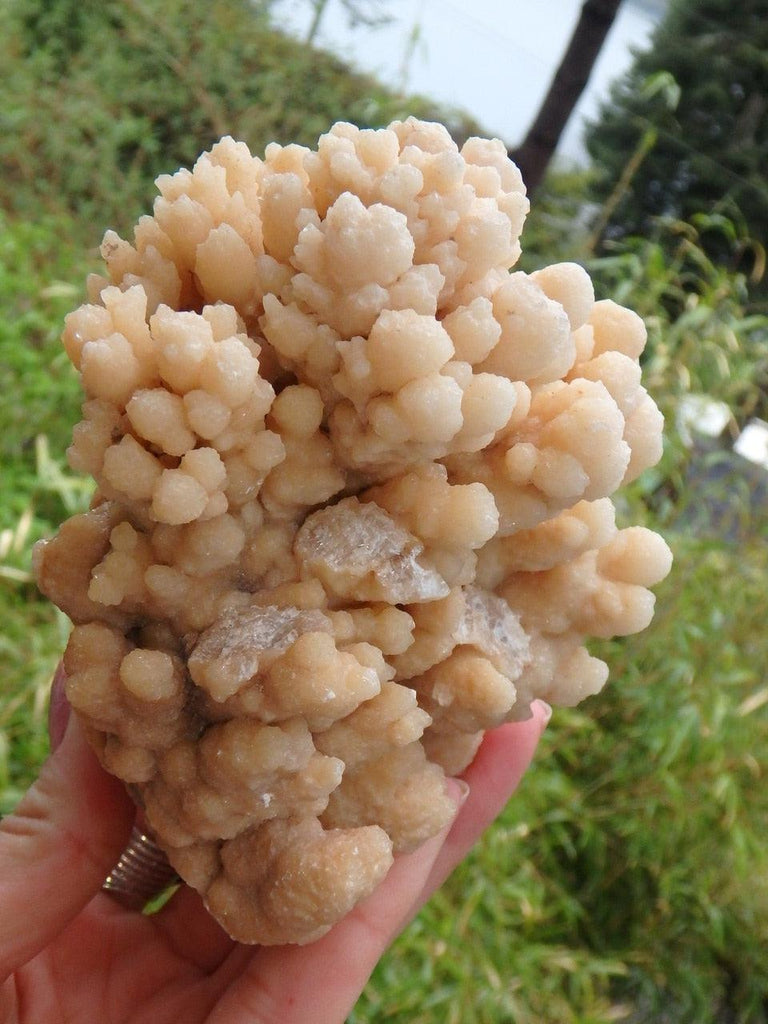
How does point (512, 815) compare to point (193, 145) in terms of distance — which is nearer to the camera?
point (512, 815)

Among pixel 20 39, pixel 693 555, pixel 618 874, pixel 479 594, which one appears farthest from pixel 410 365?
pixel 20 39

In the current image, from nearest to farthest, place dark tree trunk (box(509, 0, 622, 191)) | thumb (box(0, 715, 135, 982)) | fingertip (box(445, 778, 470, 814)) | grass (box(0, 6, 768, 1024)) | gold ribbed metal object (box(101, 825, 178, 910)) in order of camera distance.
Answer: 1. thumb (box(0, 715, 135, 982))
2. fingertip (box(445, 778, 470, 814))
3. gold ribbed metal object (box(101, 825, 178, 910))
4. grass (box(0, 6, 768, 1024))
5. dark tree trunk (box(509, 0, 622, 191))

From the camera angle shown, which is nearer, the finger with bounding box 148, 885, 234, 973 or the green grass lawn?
the finger with bounding box 148, 885, 234, 973

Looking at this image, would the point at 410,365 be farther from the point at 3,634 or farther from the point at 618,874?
the point at 618,874

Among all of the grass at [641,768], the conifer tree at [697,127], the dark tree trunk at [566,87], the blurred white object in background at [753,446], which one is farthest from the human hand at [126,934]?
the conifer tree at [697,127]

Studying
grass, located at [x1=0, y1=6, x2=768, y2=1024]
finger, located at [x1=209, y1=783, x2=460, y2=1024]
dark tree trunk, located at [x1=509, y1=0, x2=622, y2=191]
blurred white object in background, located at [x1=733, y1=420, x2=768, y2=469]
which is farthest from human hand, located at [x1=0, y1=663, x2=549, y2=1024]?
dark tree trunk, located at [x1=509, y1=0, x2=622, y2=191]

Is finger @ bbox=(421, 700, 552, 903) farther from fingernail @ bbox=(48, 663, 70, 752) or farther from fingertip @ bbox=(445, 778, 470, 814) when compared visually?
fingernail @ bbox=(48, 663, 70, 752)
